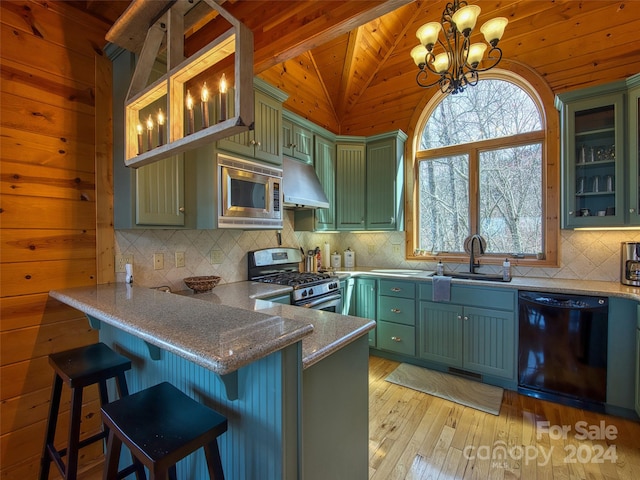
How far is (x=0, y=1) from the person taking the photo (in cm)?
152

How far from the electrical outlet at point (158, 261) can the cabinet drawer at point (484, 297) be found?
8.20 feet

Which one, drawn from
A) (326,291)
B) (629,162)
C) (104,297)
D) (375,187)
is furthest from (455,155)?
(104,297)

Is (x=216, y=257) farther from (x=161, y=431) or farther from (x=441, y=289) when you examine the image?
(x=441, y=289)

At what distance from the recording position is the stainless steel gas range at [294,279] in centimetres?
259

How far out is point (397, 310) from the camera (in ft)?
10.4

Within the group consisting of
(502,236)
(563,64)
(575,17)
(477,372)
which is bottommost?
(477,372)

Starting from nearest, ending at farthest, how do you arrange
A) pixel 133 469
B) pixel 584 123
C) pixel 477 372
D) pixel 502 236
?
pixel 133 469, pixel 584 123, pixel 477 372, pixel 502 236

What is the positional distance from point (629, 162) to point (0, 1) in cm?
427

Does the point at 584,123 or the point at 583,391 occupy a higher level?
the point at 584,123

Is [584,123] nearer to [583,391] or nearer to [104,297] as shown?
[583,391]

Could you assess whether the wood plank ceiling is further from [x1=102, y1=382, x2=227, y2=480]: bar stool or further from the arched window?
[x1=102, y1=382, x2=227, y2=480]: bar stool

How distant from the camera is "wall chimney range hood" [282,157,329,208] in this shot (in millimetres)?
2793

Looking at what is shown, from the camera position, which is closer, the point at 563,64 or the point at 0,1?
the point at 0,1

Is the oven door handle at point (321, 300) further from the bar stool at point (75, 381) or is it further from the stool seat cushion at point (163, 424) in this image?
the stool seat cushion at point (163, 424)
